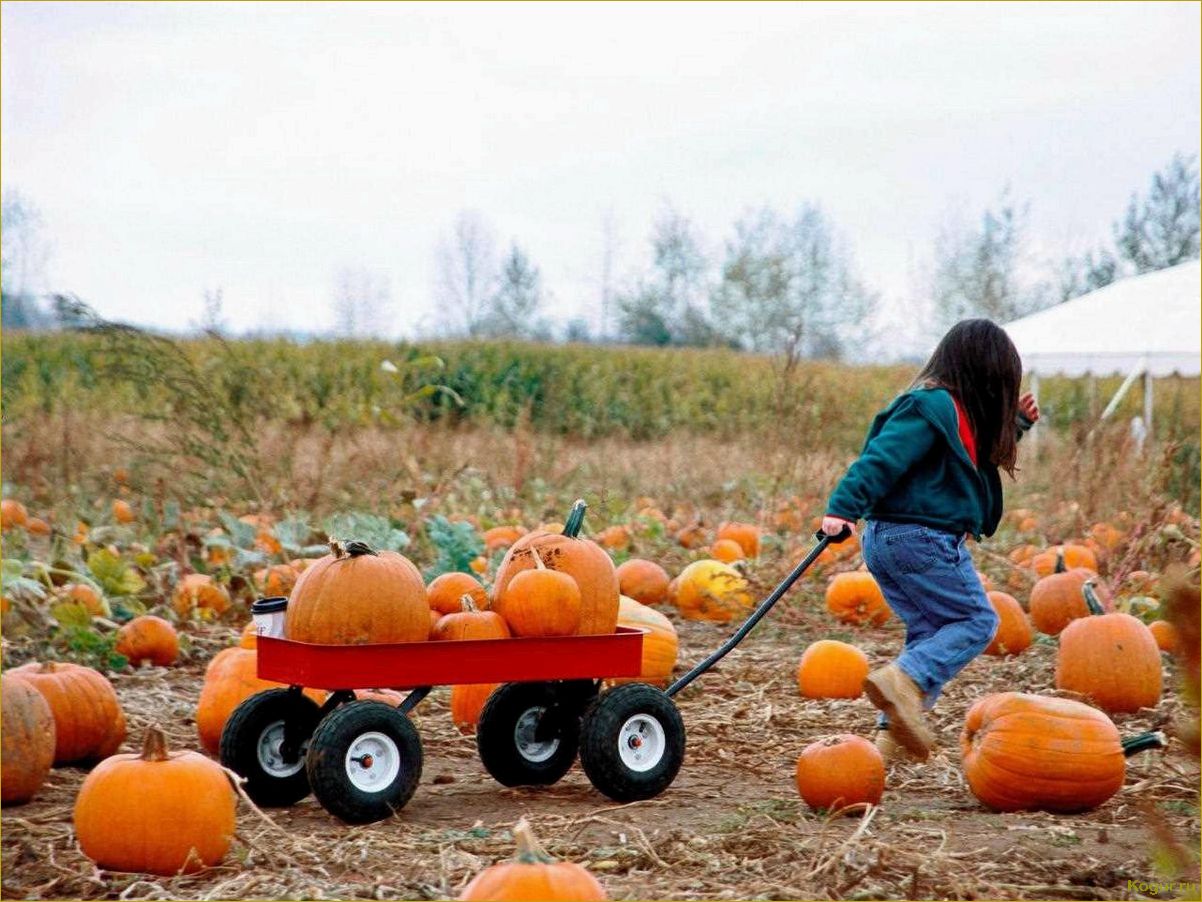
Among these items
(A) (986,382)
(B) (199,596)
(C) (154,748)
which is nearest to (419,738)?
(C) (154,748)

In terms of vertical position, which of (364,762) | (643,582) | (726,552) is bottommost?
(364,762)

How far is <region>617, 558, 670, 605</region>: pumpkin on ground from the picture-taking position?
6.99 metres

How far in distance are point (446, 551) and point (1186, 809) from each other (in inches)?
124

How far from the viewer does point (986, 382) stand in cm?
446

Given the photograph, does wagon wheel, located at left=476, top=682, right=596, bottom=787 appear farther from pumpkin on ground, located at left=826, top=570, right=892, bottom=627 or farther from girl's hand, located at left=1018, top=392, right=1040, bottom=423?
pumpkin on ground, located at left=826, top=570, right=892, bottom=627

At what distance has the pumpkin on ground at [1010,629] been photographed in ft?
19.8

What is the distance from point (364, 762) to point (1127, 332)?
15345 millimetres

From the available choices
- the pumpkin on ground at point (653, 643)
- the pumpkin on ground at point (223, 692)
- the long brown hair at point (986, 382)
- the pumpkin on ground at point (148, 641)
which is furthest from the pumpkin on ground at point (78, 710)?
the long brown hair at point (986, 382)

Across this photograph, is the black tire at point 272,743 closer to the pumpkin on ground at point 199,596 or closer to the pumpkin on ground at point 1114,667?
the pumpkin on ground at point 199,596

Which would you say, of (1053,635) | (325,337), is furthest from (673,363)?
A: (1053,635)

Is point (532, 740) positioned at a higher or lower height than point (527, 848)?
lower

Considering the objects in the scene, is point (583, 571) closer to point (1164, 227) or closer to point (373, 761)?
point (373, 761)

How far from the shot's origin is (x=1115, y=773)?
370 centimetres

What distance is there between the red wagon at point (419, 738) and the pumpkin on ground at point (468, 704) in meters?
0.58
